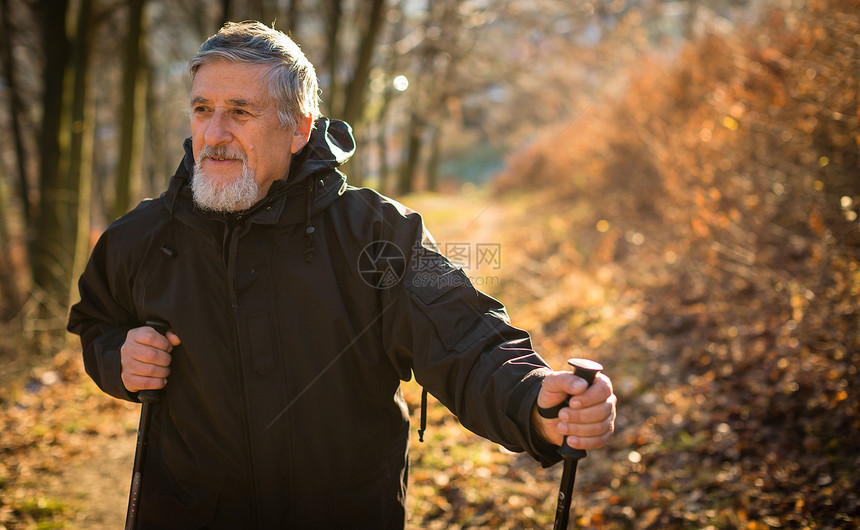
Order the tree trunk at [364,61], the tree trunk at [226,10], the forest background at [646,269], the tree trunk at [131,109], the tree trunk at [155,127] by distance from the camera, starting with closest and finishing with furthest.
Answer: the forest background at [646,269] < the tree trunk at [131,109] < the tree trunk at [226,10] < the tree trunk at [364,61] < the tree trunk at [155,127]

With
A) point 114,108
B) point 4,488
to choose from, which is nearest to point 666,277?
point 4,488

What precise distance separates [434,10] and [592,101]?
4.47 metres

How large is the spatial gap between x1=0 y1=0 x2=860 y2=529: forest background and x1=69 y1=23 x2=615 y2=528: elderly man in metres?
2.33

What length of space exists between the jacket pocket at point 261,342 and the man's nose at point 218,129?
0.73 meters

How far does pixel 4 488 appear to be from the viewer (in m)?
4.63

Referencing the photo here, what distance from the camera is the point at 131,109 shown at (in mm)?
8812

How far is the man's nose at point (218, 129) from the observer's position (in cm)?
231

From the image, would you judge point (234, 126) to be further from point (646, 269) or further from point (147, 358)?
point (646, 269)

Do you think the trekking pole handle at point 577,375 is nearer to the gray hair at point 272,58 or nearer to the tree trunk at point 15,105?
the gray hair at point 272,58

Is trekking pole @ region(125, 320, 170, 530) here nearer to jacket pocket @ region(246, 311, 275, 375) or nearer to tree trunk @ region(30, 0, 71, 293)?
jacket pocket @ region(246, 311, 275, 375)

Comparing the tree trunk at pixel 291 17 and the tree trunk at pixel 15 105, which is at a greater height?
the tree trunk at pixel 291 17

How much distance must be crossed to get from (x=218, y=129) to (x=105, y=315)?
3.28 feet

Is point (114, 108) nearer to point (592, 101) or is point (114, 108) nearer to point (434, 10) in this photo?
point (434, 10)

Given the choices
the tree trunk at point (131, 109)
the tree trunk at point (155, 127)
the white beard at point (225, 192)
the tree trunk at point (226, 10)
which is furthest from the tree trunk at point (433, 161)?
the white beard at point (225, 192)
